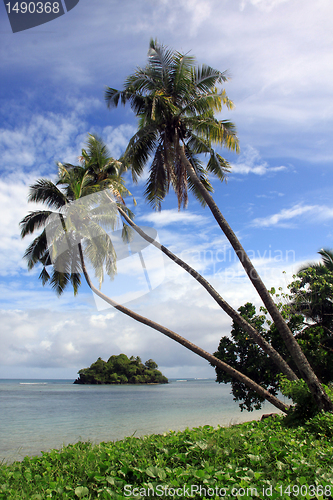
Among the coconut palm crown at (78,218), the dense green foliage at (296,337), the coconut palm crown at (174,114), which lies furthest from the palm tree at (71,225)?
the dense green foliage at (296,337)

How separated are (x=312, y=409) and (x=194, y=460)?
4.32 metres

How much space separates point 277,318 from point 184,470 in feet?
15.1

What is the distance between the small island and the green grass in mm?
69428

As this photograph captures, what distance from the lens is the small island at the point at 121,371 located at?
229 ft

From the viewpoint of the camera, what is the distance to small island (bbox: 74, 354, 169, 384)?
69.8m

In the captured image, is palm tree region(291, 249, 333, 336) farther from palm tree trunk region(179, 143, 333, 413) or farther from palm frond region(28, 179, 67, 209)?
palm frond region(28, 179, 67, 209)

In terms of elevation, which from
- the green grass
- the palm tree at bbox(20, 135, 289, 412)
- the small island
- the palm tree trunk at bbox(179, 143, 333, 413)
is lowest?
the small island

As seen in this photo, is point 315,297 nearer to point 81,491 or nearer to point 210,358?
point 210,358

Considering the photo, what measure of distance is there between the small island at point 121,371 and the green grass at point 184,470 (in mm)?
69428

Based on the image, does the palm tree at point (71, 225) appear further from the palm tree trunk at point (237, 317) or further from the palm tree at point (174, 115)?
the palm tree trunk at point (237, 317)

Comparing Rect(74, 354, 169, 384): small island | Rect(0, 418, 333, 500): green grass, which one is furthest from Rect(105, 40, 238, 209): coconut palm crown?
Rect(74, 354, 169, 384): small island

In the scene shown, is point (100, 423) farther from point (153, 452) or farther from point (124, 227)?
point (153, 452)

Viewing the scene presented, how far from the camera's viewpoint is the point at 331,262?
59.1 ft

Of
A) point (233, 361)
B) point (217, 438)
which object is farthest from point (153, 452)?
point (233, 361)
